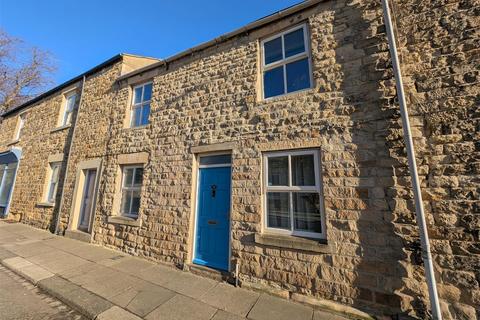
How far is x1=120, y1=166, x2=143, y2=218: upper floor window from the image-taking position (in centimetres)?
645

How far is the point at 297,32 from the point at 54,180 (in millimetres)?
11150

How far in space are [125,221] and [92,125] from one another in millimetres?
4450

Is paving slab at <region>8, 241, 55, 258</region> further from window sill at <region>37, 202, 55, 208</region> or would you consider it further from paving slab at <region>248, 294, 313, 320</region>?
paving slab at <region>248, 294, 313, 320</region>

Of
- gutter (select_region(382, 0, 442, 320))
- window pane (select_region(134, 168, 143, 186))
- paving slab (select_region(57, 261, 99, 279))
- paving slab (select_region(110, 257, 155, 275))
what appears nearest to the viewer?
gutter (select_region(382, 0, 442, 320))

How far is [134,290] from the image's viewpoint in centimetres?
397

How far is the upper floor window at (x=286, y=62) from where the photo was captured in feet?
15.3

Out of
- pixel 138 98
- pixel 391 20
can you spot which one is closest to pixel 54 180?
pixel 138 98

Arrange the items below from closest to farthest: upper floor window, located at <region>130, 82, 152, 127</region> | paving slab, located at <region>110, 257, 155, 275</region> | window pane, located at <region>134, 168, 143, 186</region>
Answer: paving slab, located at <region>110, 257, 155, 275</region> → window pane, located at <region>134, 168, 143, 186</region> → upper floor window, located at <region>130, 82, 152, 127</region>

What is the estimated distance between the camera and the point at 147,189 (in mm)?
6039

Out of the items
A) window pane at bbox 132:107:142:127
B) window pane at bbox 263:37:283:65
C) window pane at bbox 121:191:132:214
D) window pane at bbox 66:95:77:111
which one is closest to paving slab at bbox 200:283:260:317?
window pane at bbox 121:191:132:214

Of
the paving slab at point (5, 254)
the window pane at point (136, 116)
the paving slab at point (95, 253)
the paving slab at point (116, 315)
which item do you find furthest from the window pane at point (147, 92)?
the paving slab at point (116, 315)

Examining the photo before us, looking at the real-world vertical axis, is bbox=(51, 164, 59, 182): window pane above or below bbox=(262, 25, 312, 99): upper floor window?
below

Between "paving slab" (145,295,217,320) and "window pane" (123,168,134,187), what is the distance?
4.24 m

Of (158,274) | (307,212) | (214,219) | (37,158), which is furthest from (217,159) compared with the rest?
(37,158)
